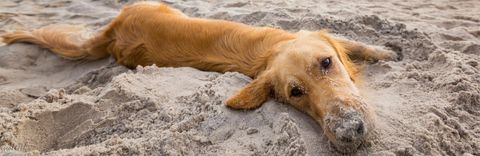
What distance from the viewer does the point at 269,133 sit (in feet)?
9.87

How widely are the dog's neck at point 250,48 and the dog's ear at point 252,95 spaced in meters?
0.47

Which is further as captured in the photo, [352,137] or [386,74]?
[386,74]

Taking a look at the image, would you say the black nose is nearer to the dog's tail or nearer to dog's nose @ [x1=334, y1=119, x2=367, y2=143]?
dog's nose @ [x1=334, y1=119, x2=367, y2=143]

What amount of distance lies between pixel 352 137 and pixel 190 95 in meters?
1.32

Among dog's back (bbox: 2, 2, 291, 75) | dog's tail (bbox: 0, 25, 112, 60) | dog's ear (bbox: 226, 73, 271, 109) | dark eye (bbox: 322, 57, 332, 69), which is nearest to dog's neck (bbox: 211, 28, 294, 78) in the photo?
dog's back (bbox: 2, 2, 291, 75)

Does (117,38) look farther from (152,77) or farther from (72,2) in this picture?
(72,2)

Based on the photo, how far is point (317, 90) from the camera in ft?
10.3

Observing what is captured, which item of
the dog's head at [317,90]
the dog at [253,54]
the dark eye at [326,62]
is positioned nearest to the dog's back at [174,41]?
the dog at [253,54]

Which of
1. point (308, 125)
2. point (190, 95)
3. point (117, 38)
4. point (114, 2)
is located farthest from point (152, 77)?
point (114, 2)

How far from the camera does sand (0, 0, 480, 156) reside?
115 inches

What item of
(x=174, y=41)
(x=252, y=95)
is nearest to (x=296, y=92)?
(x=252, y=95)

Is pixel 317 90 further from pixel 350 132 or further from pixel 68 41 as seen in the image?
pixel 68 41

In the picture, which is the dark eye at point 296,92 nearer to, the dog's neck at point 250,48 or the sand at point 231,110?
the sand at point 231,110

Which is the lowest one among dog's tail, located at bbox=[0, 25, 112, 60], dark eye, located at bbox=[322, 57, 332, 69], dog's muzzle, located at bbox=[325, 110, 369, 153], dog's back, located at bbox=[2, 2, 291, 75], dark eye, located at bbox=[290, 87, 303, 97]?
dog's tail, located at bbox=[0, 25, 112, 60]
